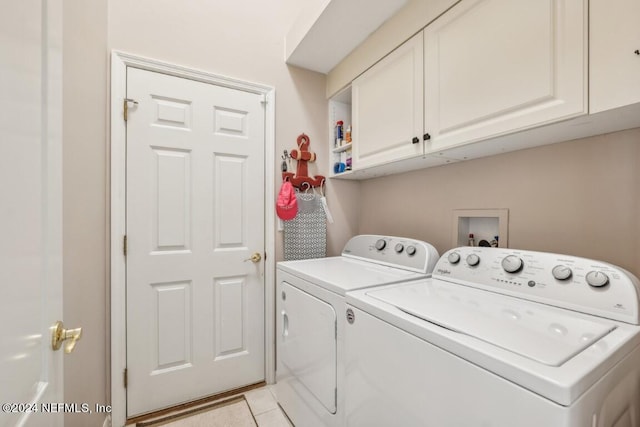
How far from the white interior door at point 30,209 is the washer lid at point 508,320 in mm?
973

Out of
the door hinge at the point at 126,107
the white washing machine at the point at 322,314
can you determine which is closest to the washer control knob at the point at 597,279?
the white washing machine at the point at 322,314

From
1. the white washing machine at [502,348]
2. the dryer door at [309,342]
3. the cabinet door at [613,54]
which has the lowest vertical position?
the dryer door at [309,342]

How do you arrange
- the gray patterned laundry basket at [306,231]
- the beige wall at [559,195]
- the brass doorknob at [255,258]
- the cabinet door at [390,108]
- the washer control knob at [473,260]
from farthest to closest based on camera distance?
the gray patterned laundry basket at [306,231] → the brass doorknob at [255,258] → the cabinet door at [390,108] → the washer control knob at [473,260] → the beige wall at [559,195]

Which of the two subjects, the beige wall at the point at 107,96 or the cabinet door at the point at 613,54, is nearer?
the cabinet door at the point at 613,54

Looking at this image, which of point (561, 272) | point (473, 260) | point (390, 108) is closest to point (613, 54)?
point (561, 272)

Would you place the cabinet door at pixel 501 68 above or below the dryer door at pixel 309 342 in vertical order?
above

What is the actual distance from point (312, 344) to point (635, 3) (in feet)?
5.57

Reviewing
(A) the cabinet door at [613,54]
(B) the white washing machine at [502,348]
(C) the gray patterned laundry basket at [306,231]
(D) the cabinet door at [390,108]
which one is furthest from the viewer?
(C) the gray patterned laundry basket at [306,231]

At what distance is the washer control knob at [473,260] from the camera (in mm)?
1243

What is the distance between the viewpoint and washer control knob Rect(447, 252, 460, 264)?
1.33 meters

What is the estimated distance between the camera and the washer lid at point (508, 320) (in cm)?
69

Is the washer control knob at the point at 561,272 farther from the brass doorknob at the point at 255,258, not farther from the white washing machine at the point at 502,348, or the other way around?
the brass doorknob at the point at 255,258

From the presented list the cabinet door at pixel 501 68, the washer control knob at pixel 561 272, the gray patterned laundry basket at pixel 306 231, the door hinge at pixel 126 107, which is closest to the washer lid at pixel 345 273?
the gray patterned laundry basket at pixel 306 231

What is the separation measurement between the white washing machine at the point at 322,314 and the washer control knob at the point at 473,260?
0.82ft
